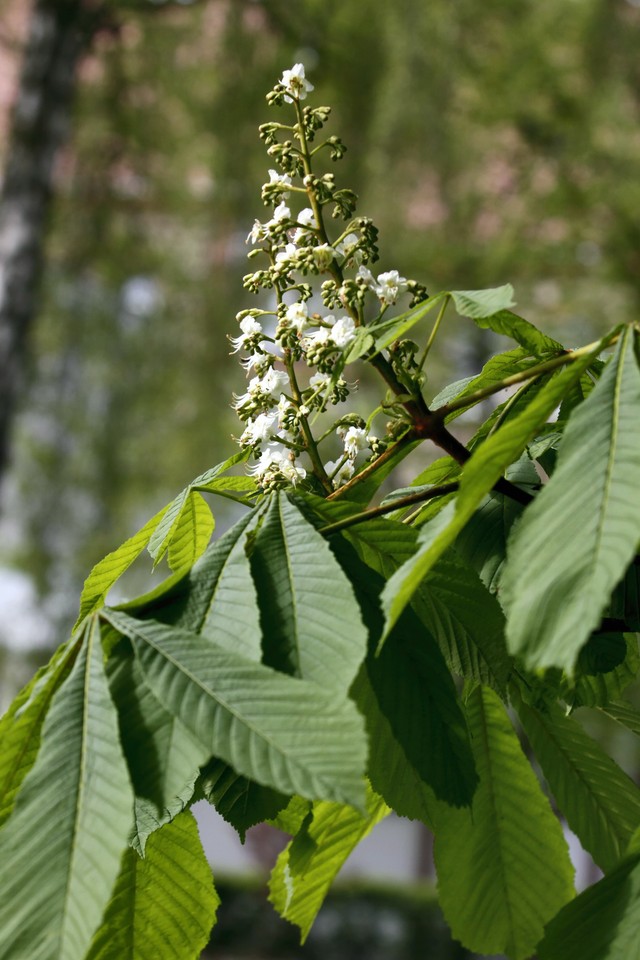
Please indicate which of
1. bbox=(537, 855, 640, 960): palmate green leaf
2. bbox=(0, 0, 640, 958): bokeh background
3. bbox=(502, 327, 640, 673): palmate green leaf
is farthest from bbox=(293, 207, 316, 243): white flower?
bbox=(0, 0, 640, 958): bokeh background

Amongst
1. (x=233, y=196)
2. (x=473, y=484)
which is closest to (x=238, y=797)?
(x=473, y=484)

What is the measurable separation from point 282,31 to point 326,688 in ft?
17.1

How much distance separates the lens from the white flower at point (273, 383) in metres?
0.57

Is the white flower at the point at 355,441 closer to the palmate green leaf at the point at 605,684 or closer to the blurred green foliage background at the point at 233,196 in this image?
the palmate green leaf at the point at 605,684

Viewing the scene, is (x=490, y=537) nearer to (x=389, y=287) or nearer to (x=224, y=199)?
(x=389, y=287)

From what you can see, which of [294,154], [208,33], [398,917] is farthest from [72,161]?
[294,154]

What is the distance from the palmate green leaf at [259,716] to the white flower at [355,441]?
0.65 feet

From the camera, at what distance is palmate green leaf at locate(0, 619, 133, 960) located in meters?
0.33

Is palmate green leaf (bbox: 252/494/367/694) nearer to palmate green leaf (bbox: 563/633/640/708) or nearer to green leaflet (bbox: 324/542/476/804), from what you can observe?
green leaflet (bbox: 324/542/476/804)

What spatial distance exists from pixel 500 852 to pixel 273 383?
27 centimetres

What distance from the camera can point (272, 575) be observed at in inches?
17.1

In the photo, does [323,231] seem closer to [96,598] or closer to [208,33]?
[96,598]

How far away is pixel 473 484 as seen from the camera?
0.38 metres

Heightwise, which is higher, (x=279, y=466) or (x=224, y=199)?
(x=224, y=199)
